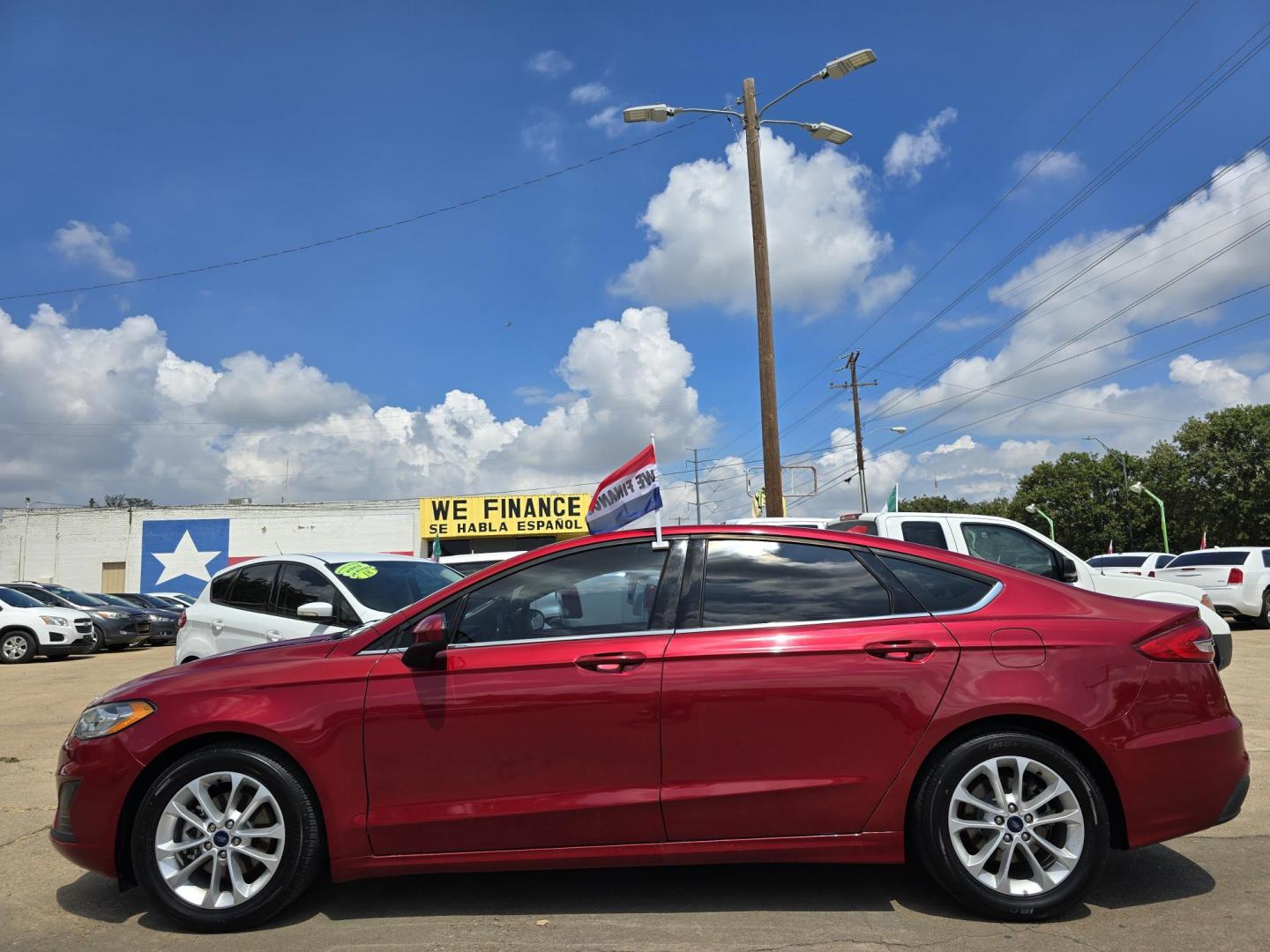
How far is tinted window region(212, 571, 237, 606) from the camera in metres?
8.16

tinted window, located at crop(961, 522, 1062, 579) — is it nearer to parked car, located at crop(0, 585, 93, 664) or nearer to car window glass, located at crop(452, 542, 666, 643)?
car window glass, located at crop(452, 542, 666, 643)

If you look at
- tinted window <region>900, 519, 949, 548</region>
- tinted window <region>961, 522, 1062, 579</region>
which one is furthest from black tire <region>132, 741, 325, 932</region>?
tinted window <region>961, 522, 1062, 579</region>

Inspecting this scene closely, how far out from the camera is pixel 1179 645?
3.68 meters

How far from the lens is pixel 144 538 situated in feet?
144

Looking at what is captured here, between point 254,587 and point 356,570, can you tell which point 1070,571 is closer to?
point 356,570

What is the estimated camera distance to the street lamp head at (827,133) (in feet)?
45.8

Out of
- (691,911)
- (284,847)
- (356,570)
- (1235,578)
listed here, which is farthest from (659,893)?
(1235,578)

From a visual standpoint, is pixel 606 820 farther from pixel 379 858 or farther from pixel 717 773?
pixel 379 858

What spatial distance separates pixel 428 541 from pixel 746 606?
138 feet

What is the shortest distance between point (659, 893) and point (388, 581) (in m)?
4.50

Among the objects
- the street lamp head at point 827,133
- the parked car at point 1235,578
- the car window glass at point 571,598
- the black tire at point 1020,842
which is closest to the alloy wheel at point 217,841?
the car window glass at point 571,598

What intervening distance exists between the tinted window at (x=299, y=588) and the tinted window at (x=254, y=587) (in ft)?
0.44

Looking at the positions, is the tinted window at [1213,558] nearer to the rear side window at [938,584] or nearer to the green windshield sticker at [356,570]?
the green windshield sticker at [356,570]

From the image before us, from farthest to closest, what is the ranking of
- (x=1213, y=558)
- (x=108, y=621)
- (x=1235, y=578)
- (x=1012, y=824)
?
(x=108, y=621), (x=1213, y=558), (x=1235, y=578), (x=1012, y=824)
